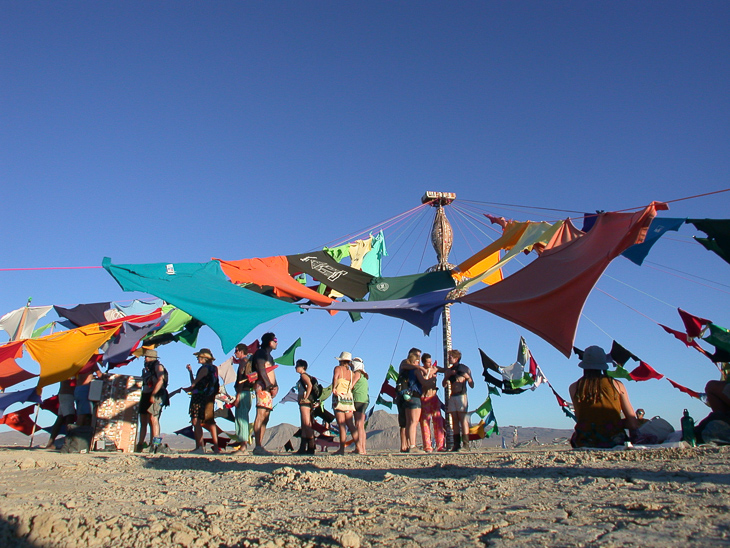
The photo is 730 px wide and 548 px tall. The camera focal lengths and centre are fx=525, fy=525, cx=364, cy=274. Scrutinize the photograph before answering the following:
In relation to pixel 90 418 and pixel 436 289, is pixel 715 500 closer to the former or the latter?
pixel 436 289

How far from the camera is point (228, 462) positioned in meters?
5.28

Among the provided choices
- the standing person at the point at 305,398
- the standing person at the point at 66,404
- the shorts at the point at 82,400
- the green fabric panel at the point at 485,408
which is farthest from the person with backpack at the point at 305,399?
the green fabric panel at the point at 485,408

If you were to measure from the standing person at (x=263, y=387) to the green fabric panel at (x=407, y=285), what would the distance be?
1977 mm

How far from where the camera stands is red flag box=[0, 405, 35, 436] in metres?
9.52

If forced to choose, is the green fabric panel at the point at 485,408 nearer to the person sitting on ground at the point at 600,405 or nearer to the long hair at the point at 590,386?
the person sitting on ground at the point at 600,405

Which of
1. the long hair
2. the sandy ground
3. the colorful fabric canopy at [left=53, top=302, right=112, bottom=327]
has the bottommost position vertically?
the sandy ground

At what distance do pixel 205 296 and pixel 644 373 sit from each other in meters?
7.25

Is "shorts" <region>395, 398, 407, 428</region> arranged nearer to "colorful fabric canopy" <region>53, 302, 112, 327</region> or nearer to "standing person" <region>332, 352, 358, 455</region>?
"standing person" <region>332, 352, 358, 455</region>

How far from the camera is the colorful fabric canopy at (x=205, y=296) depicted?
6.73 meters

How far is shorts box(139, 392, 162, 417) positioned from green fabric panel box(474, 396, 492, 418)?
240 inches

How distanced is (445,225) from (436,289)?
12.3 ft

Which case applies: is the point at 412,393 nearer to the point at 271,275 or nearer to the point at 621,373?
the point at 271,275

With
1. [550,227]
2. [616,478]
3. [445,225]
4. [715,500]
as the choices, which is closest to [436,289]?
[550,227]

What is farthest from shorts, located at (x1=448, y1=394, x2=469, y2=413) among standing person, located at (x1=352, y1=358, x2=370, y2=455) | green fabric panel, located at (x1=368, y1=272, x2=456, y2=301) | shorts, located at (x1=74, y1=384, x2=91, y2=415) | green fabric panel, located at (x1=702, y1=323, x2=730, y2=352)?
shorts, located at (x1=74, y1=384, x2=91, y2=415)
